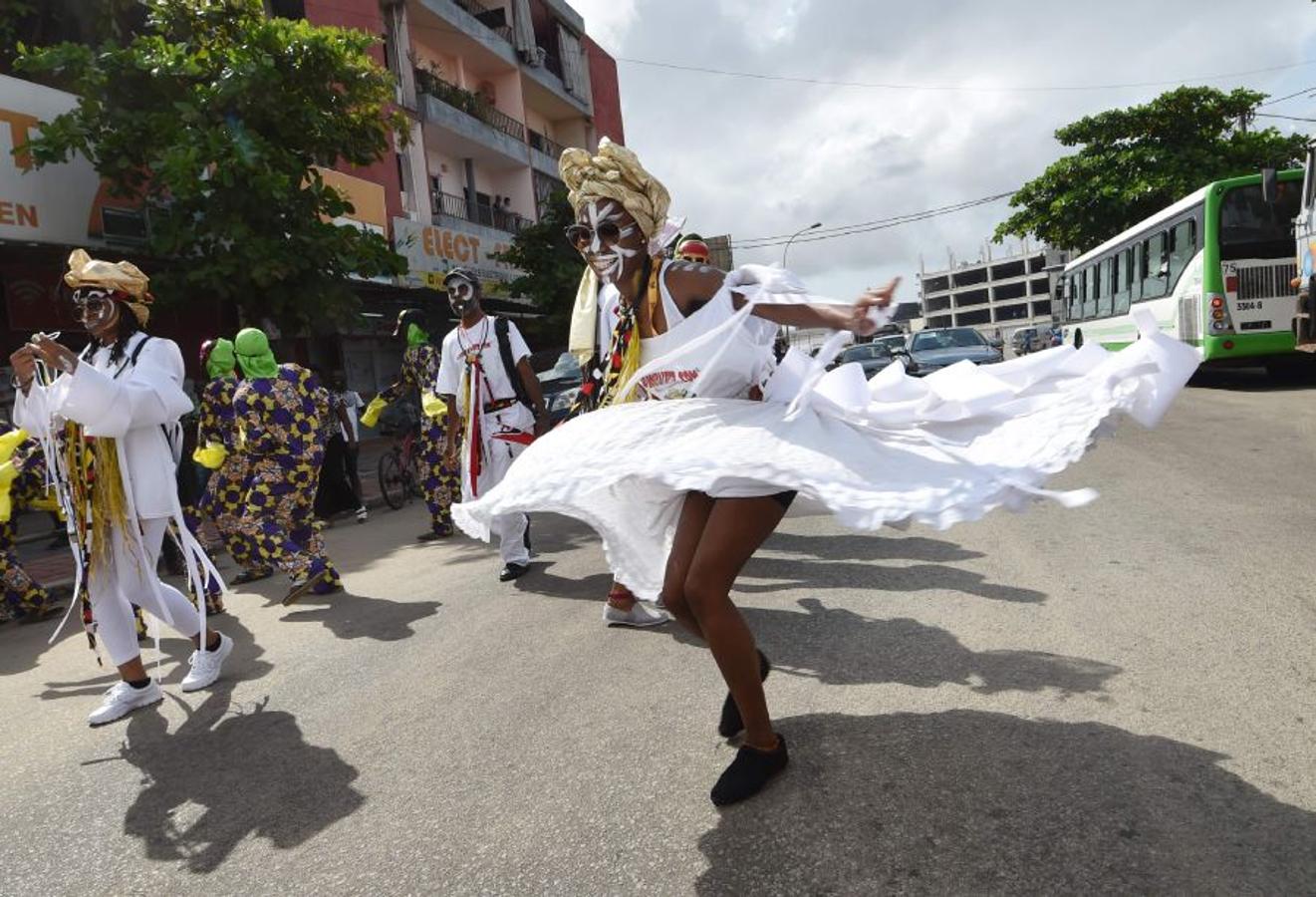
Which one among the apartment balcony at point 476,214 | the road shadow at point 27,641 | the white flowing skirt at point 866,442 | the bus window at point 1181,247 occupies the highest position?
the apartment balcony at point 476,214

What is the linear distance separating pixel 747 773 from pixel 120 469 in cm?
298

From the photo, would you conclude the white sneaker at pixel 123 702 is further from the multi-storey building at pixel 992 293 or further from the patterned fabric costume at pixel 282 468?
the multi-storey building at pixel 992 293

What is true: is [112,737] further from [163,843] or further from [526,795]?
[526,795]

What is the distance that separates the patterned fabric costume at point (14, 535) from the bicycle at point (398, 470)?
434 centimetres

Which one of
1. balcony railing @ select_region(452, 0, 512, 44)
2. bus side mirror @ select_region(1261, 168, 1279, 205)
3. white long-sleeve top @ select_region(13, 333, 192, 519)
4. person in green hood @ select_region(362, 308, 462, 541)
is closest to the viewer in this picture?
white long-sleeve top @ select_region(13, 333, 192, 519)

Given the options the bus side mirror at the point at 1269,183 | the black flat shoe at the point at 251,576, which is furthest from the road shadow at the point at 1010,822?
the bus side mirror at the point at 1269,183

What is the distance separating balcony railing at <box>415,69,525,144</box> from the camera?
877 inches

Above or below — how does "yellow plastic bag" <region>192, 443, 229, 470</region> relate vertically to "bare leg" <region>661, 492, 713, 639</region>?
above

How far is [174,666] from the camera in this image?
15.7ft

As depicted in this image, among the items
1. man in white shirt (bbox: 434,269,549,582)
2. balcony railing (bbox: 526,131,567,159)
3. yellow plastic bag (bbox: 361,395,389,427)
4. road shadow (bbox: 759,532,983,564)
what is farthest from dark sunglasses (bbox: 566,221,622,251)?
balcony railing (bbox: 526,131,567,159)

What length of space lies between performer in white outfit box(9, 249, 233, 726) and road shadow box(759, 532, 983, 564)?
3.55 m

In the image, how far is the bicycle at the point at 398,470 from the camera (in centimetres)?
1072

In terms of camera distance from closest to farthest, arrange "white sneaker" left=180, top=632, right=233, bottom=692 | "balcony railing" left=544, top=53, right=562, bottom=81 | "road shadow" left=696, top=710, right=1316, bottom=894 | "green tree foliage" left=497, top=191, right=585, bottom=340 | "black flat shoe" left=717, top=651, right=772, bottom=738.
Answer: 1. "road shadow" left=696, top=710, right=1316, bottom=894
2. "black flat shoe" left=717, top=651, right=772, bottom=738
3. "white sneaker" left=180, top=632, right=233, bottom=692
4. "green tree foliage" left=497, top=191, right=585, bottom=340
5. "balcony railing" left=544, top=53, right=562, bottom=81

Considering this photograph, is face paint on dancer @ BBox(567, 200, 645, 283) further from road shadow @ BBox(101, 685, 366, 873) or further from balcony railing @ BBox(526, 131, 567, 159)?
balcony railing @ BBox(526, 131, 567, 159)
